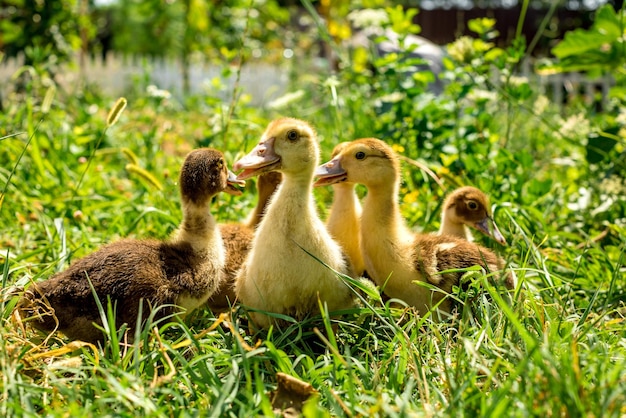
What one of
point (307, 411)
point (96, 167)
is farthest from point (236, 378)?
point (96, 167)

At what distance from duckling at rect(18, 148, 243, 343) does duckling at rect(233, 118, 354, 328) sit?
0.24 meters

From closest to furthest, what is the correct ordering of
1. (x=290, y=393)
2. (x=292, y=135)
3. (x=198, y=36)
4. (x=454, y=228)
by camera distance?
1. (x=290, y=393)
2. (x=292, y=135)
3. (x=454, y=228)
4. (x=198, y=36)

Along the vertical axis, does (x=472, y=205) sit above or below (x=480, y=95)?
below

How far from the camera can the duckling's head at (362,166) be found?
3094 millimetres

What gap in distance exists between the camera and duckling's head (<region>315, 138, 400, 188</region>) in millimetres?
3094

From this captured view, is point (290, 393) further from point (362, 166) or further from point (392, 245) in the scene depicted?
point (362, 166)

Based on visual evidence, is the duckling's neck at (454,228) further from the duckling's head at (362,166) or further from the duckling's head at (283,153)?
the duckling's head at (283,153)

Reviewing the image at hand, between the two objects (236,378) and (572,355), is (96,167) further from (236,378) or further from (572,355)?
(572,355)

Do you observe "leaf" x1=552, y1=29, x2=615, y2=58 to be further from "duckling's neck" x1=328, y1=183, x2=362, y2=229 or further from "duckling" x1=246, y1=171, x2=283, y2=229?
"duckling" x1=246, y1=171, x2=283, y2=229

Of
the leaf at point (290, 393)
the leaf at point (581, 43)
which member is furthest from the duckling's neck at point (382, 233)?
the leaf at point (581, 43)

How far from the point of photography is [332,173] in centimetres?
311

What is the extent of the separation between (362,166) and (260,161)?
22.0 inches

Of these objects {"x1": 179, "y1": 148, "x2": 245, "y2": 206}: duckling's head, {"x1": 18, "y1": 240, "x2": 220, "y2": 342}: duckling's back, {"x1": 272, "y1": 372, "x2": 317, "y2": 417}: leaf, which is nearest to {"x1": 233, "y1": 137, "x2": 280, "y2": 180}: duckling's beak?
{"x1": 179, "y1": 148, "x2": 245, "y2": 206}: duckling's head

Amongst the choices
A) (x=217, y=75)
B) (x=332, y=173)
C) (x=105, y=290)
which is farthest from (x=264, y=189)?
(x=217, y=75)
